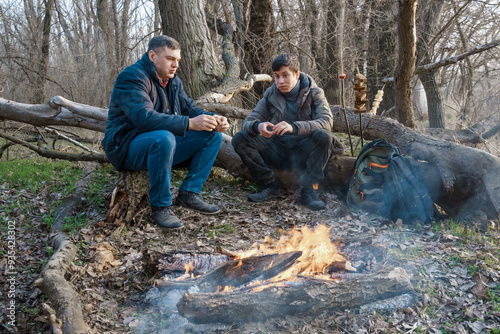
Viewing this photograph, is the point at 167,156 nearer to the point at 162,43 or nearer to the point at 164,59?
the point at 164,59

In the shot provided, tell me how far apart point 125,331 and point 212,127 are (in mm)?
2323

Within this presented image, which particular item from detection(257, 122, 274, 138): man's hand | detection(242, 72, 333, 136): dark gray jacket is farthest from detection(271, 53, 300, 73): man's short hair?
detection(257, 122, 274, 138): man's hand

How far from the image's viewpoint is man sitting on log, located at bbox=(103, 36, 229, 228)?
12.6 ft

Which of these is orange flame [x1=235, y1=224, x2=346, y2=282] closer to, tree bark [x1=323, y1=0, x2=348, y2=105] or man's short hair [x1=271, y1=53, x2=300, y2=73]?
man's short hair [x1=271, y1=53, x2=300, y2=73]

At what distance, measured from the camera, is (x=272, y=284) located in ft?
8.68

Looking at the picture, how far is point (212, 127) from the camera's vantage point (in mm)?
4141

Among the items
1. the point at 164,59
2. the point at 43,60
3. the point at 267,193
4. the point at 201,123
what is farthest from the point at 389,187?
the point at 43,60

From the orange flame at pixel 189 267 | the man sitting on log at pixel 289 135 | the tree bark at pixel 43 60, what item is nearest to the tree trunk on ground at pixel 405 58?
the man sitting on log at pixel 289 135

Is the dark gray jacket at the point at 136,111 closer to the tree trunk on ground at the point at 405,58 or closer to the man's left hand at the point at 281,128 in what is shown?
the man's left hand at the point at 281,128

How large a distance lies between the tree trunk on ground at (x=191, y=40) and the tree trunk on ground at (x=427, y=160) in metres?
0.70

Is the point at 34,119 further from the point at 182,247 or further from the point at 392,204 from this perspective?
the point at 392,204

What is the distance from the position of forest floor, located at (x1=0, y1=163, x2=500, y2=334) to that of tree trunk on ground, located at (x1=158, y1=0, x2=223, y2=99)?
2.27 m

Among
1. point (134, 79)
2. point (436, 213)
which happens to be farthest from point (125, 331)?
point (436, 213)

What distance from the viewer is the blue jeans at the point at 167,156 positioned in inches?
150
